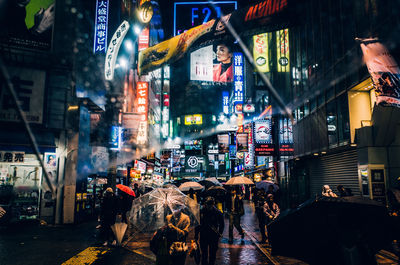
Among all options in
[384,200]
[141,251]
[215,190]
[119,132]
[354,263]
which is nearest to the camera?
[354,263]

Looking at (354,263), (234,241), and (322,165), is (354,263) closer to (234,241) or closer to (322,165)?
(234,241)

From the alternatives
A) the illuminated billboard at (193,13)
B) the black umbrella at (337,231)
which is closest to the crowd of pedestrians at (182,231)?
the black umbrella at (337,231)

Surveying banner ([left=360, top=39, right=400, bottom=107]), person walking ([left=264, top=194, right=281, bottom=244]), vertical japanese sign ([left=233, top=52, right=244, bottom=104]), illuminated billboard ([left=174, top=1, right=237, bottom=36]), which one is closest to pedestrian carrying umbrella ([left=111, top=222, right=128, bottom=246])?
person walking ([left=264, top=194, right=281, bottom=244])

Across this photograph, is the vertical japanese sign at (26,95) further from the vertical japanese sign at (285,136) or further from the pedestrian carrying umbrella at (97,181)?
the vertical japanese sign at (285,136)

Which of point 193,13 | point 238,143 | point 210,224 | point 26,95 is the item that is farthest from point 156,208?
point 193,13

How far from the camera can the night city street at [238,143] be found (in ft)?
17.3

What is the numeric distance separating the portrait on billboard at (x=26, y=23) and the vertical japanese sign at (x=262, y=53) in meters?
17.7

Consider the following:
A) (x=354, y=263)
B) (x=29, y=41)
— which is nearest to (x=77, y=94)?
(x=29, y=41)

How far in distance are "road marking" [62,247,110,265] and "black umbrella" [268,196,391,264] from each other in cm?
644

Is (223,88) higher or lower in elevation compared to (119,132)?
higher

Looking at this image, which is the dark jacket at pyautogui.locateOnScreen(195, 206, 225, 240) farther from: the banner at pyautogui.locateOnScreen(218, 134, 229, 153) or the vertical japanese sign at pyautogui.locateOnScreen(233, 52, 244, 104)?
the vertical japanese sign at pyautogui.locateOnScreen(233, 52, 244, 104)

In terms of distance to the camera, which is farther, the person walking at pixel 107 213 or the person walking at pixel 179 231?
the person walking at pixel 107 213

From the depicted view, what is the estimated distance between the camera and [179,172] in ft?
288

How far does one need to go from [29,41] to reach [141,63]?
11.6m
